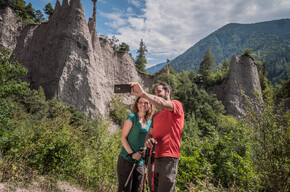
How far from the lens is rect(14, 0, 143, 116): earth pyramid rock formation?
16.8 metres

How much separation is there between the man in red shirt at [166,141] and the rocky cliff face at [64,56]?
16.5 meters

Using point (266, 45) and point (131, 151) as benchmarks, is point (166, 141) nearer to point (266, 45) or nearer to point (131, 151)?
point (131, 151)

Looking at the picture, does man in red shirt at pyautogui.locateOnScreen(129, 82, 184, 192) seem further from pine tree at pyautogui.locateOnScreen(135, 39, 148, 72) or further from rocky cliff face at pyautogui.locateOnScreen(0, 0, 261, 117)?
pine tree at pyautogui.locateOnScreen(135, 39, 148, 72)

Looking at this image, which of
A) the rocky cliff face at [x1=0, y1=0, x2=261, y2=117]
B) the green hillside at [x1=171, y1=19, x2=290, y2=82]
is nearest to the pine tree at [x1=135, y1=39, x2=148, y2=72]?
the rocky cliff face at [x1=0, y1=0, x2=261, y2=117]

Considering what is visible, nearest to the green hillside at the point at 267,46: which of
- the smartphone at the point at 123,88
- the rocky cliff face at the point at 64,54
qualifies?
the rocky cliff face at the point at 64,54

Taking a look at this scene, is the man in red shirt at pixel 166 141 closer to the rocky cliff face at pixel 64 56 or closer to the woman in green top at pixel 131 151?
the woman in green top at pixel 131 151

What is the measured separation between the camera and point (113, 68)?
78.5 ft

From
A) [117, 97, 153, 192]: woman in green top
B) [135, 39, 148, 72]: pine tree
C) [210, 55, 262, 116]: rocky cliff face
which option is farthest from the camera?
[135, 39, 148, 72]: pine tree

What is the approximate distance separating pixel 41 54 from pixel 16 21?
202 inches

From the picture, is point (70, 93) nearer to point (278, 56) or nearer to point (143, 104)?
point (143, 104)

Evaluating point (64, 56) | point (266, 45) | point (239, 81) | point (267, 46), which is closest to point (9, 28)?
point (64, 56)

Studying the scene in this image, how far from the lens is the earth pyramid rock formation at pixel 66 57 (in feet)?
55.1

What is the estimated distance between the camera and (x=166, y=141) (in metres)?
1.90

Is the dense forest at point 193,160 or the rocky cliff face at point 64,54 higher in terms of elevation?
the rocky cliff face at point 64,54
